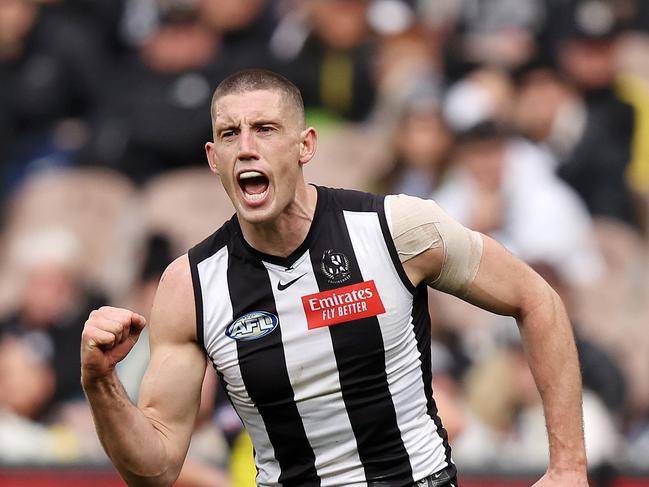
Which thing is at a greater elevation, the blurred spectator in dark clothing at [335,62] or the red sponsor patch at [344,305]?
the blurred spectator in dark clothing at [335,62]

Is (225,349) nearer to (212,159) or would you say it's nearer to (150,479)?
(150,479)

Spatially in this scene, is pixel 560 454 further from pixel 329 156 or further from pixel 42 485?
pixel 329 156

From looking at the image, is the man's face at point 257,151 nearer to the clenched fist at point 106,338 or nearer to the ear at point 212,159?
the ear at point 212,159

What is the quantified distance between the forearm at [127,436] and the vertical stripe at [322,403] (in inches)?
19.0

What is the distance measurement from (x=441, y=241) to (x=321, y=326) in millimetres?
486

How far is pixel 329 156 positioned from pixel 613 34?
2206mm

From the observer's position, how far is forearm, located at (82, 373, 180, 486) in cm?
399

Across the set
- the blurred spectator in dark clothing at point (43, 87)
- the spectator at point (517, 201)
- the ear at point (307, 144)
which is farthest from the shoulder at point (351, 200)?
the blurred spectator in dark clothing at point (43, 87)

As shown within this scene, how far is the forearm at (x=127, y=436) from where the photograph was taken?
399 cm

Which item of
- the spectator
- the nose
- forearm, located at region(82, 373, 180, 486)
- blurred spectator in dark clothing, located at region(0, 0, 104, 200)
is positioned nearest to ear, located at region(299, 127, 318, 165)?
the nose

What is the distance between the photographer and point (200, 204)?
8.92 metres

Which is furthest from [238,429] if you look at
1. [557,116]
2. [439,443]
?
[557,116]

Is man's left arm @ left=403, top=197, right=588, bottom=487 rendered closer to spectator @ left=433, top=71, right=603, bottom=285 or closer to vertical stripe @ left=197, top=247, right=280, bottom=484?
vertical stripe @ left=197, top=247, right=280, bottom=484

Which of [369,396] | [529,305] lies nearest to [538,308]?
[529,305]
